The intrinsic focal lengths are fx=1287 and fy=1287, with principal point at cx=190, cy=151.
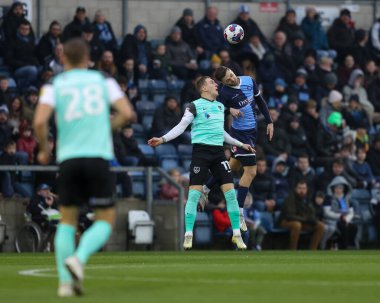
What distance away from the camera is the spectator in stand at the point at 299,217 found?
25156mm

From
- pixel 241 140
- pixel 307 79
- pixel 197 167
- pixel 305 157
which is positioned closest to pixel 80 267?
pixel 197 167

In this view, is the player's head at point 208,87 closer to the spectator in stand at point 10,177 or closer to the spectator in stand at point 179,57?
the spectator in stand at point 10,177

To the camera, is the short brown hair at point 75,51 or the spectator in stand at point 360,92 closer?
the short brown hair at point 75,51

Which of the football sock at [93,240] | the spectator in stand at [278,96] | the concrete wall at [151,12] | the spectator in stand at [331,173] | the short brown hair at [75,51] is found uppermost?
the concrete wall at [151,12]

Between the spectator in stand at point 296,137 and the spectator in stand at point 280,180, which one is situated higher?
the spectator in stand at point 296,137

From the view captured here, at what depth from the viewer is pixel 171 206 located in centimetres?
2406

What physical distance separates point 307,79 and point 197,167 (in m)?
12.0

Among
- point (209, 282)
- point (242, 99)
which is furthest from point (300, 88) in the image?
point (209, 282)

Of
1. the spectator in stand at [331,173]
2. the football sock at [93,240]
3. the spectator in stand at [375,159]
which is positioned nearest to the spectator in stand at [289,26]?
the spectator in stand at [375,159]

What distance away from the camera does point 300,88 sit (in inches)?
1149

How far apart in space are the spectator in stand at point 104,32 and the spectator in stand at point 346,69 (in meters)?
5.97

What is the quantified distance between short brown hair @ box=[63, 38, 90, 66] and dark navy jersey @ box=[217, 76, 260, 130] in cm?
934

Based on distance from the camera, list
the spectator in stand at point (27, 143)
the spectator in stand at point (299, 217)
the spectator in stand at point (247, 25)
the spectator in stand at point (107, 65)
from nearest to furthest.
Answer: the spectator in stand at point (27, 143) < the spectator in stand at point (299, 217) < the spectator in stand at point (107, 65) < the spectator in stand at point (247, 25)

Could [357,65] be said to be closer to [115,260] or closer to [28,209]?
[28,209]
